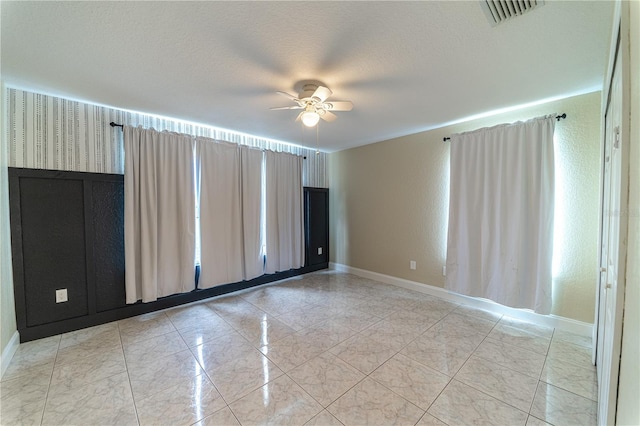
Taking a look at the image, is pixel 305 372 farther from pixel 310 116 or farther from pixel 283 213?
pixel 283 213

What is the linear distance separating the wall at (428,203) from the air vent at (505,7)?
1.79 metres

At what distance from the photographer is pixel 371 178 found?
428 cm

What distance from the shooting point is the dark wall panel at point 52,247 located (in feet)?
7.48

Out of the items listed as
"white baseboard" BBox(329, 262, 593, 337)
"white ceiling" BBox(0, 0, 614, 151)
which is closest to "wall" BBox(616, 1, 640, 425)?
"white ceiling" BBox(0, 0, 614, 151)

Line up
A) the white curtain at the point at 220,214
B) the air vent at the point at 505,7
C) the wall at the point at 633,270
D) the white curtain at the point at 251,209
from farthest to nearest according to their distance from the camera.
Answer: the white curtain at the point at 251,209
the white curtain at the point at 220,214
the air vent at the point at 505,7
the wall at the point at 633,270

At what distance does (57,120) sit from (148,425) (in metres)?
2.90

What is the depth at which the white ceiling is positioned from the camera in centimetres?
138

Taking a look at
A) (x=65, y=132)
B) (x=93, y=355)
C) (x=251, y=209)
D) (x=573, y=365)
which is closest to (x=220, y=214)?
(x=251, y=209)

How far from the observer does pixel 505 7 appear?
1.32 metres

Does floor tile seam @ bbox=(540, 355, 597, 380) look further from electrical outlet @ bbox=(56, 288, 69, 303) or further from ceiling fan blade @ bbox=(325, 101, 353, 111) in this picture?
electrical outlet @ bbox=(56, 288, 69, 303)

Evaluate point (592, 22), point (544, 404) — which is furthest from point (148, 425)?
point (592, 22)

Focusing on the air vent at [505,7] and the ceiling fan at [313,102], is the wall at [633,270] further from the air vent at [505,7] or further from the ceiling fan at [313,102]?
the ceiling fan at [313,102]

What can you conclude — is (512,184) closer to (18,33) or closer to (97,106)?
(18,33)

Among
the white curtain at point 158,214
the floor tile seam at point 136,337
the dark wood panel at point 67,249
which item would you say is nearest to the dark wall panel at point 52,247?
the dark wood panel at point 67,249
